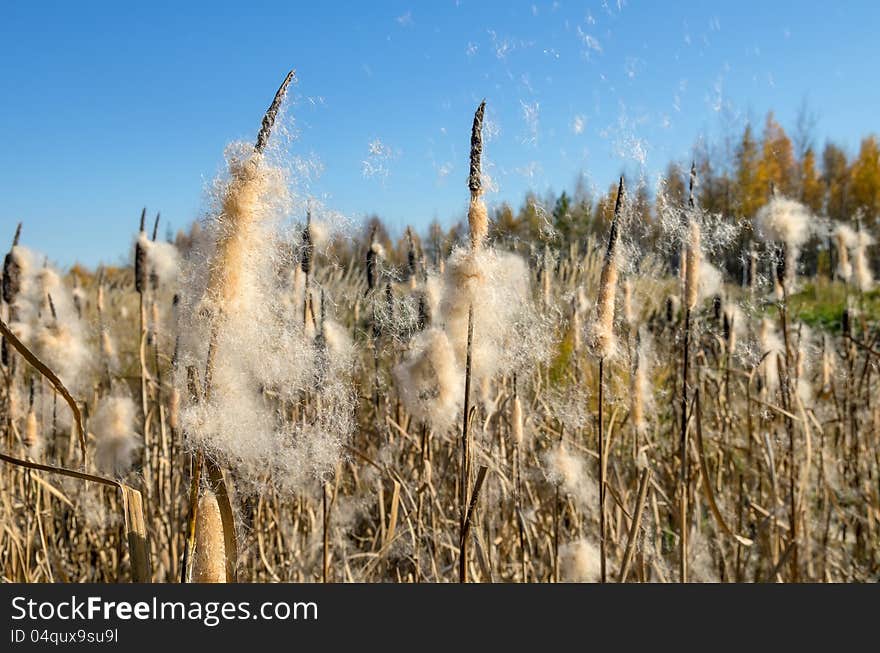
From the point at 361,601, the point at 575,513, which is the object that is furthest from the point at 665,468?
the point at 361,601

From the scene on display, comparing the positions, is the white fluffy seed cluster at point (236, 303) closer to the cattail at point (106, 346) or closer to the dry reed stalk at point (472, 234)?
the dry reed stalk at point (472, 234)

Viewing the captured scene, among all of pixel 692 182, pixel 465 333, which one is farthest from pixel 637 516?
pixel 692 182

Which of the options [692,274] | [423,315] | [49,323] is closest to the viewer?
[692,274]

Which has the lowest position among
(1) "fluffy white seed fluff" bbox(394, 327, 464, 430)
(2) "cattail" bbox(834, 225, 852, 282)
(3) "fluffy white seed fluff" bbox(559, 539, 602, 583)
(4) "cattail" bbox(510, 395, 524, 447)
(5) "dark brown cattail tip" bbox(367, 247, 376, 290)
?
(3) "fluffy white seed fluff" bbox(559, 539, 602, 583)

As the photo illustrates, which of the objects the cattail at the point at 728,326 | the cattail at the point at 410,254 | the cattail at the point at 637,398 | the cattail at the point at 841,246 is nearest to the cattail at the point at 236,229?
the cattail at the point at 637,398

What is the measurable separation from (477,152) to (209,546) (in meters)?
0.78

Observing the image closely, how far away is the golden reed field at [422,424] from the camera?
1083 millimetres

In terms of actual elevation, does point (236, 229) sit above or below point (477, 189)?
below

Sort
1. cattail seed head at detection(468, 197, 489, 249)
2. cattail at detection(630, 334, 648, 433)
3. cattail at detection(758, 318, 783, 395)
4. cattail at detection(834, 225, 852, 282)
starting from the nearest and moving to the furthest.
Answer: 1. cattail seed head at detection(468, 197, 489, 249)
2. cattail at detection(630, 334, 648, 433)
3. cattail at detection(758, 318, 783, 395)
4. cattail at detection(834, 225, 852, 282)

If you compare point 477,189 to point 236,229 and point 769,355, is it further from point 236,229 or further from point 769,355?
point 769,355

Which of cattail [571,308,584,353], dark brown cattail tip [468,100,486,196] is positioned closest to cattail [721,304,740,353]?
cattail [571,308,584,353]

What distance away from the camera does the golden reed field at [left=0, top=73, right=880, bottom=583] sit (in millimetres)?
1083

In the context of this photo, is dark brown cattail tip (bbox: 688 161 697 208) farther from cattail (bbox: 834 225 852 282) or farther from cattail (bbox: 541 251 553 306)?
cattail (bbox: 834 225 852 282)

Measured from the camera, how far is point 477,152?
1.17 m
